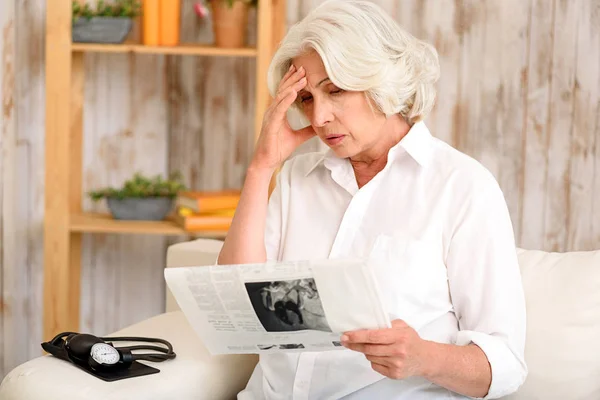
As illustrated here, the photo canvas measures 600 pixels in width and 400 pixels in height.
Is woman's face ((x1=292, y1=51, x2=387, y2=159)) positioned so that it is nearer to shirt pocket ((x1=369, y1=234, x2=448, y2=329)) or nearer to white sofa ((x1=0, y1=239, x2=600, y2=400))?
shirt pocket ((x1=369, y1=234, x2=448, y2=329))

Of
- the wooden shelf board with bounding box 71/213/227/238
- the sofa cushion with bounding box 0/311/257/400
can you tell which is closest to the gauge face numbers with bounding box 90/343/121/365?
the sofa cushion with bounding box 0/311/257/400

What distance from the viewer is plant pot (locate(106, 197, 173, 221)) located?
9.16 feet

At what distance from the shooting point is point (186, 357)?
1721 mm

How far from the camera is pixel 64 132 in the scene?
2.70 metres

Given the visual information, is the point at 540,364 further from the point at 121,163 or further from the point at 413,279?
the point at 121,163

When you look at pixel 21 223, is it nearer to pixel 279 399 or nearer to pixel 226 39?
pixel 226 39

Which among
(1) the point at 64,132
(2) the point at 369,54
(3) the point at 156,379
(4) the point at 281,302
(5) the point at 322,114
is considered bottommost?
(3) the point at 156,379

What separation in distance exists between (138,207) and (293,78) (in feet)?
4.24

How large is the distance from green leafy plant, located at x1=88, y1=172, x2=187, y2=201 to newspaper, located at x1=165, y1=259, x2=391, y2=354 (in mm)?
1421

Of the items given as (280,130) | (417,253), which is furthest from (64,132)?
(417,253)

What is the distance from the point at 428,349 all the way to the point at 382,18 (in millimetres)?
629

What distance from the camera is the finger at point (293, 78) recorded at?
5.36 ft

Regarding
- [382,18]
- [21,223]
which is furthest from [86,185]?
[382,18]

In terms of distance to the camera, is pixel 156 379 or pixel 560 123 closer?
pixel 156 379
